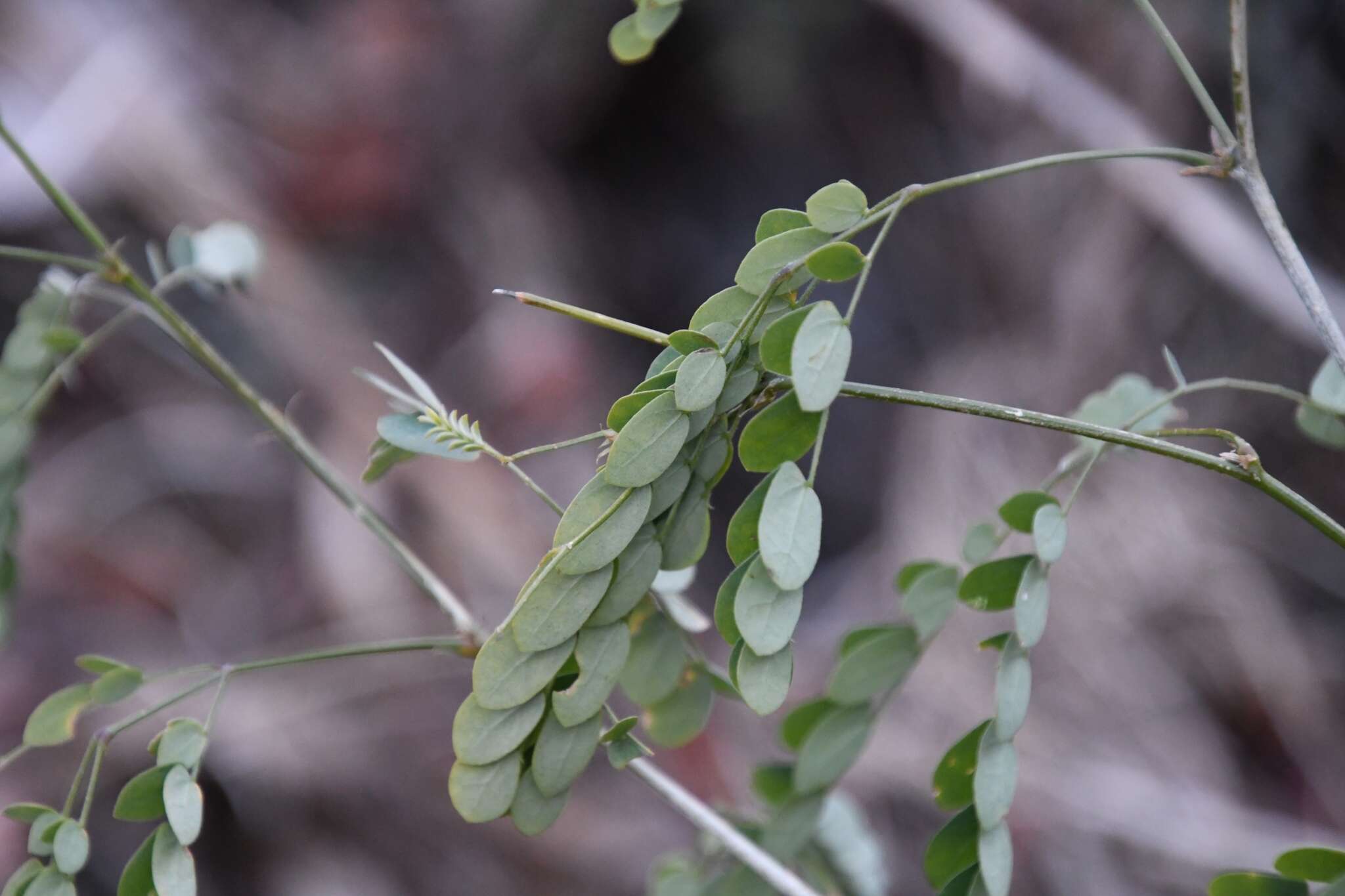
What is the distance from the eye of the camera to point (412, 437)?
0.45 meters

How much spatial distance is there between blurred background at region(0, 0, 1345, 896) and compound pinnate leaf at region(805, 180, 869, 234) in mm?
1299

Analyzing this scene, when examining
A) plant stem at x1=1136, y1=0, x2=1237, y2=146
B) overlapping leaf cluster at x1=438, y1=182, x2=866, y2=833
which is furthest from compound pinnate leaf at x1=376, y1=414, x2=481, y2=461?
plant stem at x1=1136, y1=0, x2=1237, y2=146

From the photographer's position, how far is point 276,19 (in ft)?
7.27

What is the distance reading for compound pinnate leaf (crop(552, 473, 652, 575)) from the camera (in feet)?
1.29

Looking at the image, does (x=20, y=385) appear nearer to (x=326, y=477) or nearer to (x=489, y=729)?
(x=326, y=477)

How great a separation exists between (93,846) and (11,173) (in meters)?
1.36

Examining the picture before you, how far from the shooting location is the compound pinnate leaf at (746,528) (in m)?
0.42

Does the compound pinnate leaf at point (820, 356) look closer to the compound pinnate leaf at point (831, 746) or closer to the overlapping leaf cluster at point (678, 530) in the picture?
the overlapping leaf cluster at point (678, 530)

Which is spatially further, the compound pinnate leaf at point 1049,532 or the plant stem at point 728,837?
the plant stem at point 728,837

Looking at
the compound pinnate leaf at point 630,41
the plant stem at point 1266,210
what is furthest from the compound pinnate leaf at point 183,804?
the plant stem at point 1266,210

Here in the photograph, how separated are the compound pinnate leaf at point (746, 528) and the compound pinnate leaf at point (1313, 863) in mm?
275

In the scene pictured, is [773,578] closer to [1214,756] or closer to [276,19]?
[1214,756]

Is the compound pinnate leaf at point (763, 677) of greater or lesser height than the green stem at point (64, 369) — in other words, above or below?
Answer: below

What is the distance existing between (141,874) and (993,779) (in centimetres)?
41
